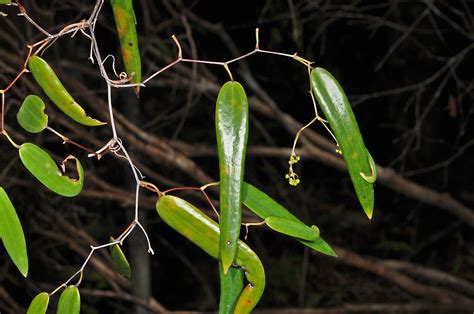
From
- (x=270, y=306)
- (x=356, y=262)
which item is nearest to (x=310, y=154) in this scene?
(x=356, y=262)

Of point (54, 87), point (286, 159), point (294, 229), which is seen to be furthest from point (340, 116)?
point (286, 159)

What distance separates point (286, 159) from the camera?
7.90 feet

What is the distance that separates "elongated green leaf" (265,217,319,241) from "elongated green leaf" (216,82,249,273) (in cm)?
5

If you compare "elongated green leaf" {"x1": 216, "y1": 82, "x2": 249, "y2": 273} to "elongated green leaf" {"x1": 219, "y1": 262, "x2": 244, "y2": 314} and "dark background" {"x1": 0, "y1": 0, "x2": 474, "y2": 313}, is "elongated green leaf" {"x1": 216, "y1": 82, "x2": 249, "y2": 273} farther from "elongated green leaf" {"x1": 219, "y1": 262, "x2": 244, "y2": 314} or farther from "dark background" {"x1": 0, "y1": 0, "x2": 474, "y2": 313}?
"dark background" {"x1": 0, "y1": 0, "x2": 474, "y2": 313}

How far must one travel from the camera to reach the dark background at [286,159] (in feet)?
5.74

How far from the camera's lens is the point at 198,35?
2.23m

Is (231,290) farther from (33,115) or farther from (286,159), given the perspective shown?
(286,159)

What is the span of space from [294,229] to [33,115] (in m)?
0.19

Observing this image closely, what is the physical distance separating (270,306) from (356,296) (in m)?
0.28

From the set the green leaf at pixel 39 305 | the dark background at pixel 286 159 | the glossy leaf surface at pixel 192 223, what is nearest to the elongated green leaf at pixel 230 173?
the glossy leaf surface at pixel 192 223

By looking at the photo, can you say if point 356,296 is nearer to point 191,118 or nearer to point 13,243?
point 191,118

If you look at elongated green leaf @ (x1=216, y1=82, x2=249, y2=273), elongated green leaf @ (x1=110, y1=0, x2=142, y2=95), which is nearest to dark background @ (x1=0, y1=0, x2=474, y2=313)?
elongated green leaf @ (x1=110, y1=0, x2=142, y2=95)

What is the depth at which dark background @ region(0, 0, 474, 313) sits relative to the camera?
175 cm

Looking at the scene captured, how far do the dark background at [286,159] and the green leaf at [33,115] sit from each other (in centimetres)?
99
